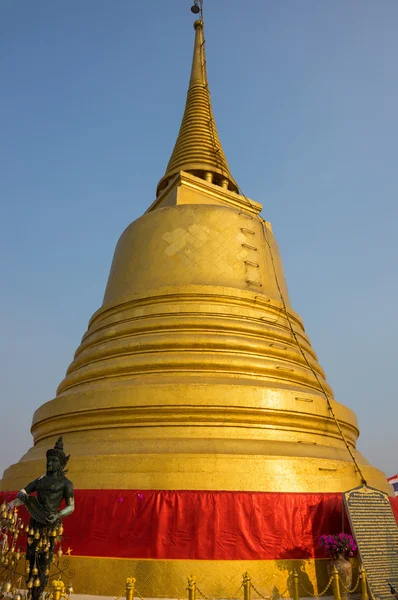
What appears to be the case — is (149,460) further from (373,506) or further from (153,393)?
(373,506)

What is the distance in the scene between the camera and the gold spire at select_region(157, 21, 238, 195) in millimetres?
15047

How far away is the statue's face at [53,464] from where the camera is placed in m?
5.41

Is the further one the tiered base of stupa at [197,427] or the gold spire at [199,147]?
the gold spire at [199,147]

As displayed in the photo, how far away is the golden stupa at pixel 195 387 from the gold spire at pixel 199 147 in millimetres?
2170

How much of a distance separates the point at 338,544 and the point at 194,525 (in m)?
1.89

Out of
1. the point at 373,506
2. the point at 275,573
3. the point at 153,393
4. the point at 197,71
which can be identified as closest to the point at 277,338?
the point at 153,393

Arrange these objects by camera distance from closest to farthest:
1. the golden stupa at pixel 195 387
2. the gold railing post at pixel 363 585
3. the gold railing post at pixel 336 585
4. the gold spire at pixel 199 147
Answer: the gold railing post at pixel 336 585 → the gold railing post at pixel 363 585 → the golden stupa at pixel 195 387 → the gold spire at pixel 199 147

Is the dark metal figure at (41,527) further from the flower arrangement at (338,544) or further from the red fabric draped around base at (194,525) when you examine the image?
the flower arrangement at (338,544)

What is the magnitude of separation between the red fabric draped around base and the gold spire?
1040 cm

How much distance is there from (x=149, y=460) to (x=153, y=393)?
1.34 metres

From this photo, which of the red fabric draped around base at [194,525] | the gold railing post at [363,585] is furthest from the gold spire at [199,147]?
the gold railing post at [363,585]

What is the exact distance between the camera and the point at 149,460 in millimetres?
7094

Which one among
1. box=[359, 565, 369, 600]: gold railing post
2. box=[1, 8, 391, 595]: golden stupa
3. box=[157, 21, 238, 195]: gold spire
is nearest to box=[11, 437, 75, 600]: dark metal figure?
box=[1, 8, 391, 595]: golden stupa

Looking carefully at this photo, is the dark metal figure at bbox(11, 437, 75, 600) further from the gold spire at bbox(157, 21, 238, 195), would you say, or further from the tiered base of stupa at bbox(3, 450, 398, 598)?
the gold spire at bbox(157, 21, 238, 195)
